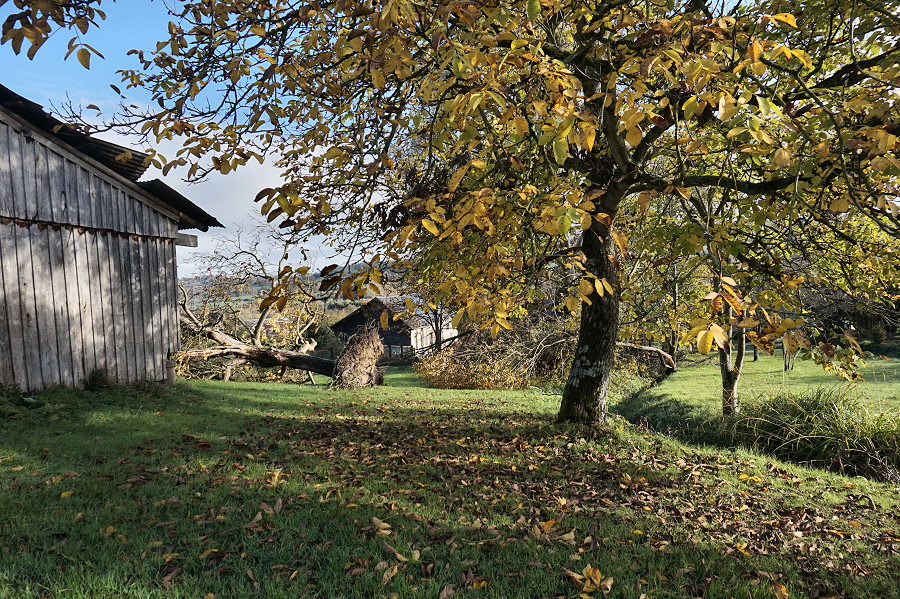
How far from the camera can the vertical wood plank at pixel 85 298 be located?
9.23 metres

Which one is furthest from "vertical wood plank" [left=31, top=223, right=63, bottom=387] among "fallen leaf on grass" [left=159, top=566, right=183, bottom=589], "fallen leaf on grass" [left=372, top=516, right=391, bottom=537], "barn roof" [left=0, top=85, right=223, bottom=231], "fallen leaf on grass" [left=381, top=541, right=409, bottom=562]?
"fallen leaf on grass" [left=381, top=541, right=409, bottom=562]

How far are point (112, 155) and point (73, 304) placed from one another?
9.74ft

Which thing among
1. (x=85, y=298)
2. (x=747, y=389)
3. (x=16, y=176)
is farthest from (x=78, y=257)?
(x=747, y=389)

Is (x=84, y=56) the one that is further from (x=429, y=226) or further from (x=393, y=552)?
(x=393, y=552)

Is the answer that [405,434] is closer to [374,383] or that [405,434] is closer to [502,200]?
[502,200]

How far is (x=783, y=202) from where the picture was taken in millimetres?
6250

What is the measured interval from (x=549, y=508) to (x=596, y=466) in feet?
5.76

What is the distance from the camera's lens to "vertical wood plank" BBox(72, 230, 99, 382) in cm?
923

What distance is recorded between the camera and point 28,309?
27.5 ft

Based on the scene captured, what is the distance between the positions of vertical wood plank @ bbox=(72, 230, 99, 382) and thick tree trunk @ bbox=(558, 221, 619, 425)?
349 inches

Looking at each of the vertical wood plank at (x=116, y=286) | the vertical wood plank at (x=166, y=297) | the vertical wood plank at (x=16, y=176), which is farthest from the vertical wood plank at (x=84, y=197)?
the vertical wood plank at (x=166, y=297)

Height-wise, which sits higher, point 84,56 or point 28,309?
point 84,56

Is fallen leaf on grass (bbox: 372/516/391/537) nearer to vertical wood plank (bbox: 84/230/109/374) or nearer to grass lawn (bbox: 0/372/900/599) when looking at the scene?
grass lawn (bbox: 0/372/900/599)

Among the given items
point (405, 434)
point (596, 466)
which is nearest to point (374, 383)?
point (405, 434)
